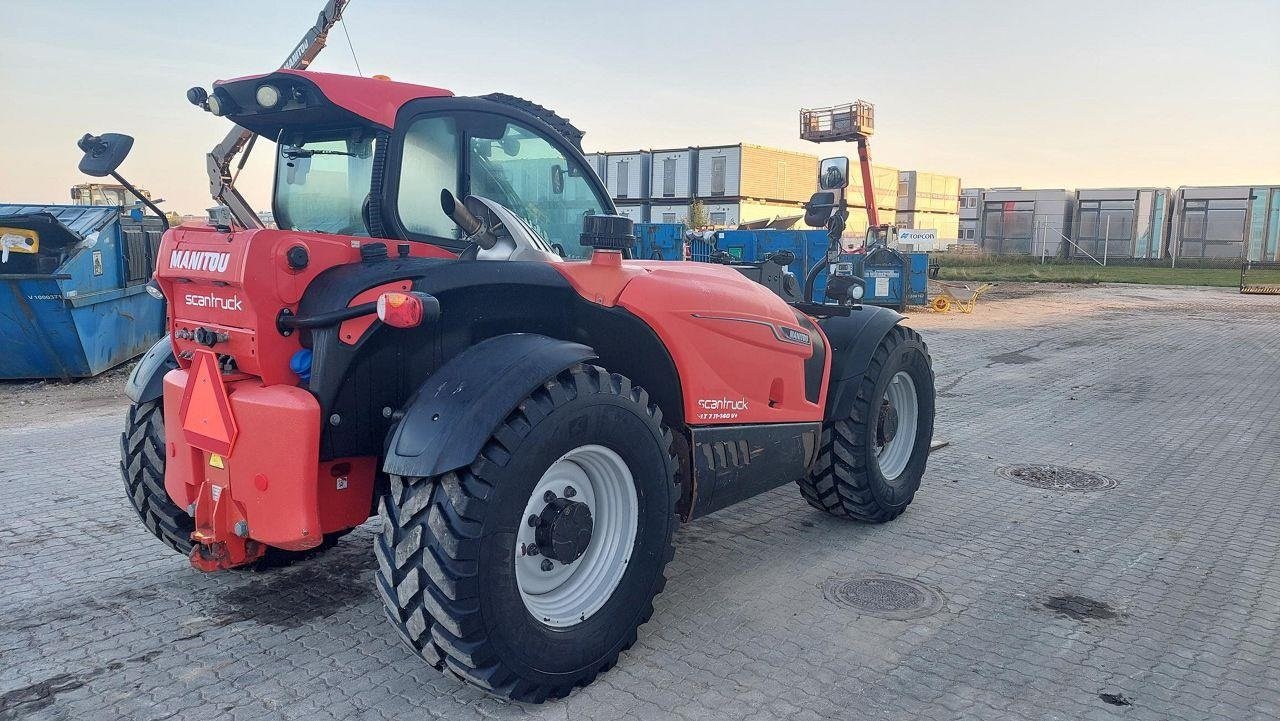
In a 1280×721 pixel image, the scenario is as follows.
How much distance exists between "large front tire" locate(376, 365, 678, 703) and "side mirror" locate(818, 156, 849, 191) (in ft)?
8.25

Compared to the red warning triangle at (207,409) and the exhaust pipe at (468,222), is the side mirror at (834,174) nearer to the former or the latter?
the exhaust pipe at (468,222)

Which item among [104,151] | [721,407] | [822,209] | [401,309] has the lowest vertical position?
[721,407]

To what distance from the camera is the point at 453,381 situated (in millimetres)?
2996

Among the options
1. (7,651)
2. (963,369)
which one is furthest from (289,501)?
(963,369)

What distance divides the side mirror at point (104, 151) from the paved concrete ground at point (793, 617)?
1921 mm

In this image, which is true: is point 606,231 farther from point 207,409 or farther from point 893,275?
point 893,275

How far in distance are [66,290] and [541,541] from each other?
28.8 feet

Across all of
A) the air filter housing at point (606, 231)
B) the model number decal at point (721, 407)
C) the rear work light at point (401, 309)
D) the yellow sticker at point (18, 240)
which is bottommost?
the model number decal at point (721, 407)

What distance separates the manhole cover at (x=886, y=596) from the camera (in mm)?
3971

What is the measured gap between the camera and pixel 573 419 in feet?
10.0

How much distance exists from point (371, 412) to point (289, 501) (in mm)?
416

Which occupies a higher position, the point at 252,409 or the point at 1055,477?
the point at 252,409

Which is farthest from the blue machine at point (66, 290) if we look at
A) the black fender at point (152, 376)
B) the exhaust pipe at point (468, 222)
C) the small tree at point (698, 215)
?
the small tree at point (698, 215)

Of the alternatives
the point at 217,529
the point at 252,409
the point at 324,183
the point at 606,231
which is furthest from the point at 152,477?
the point at 606,231
